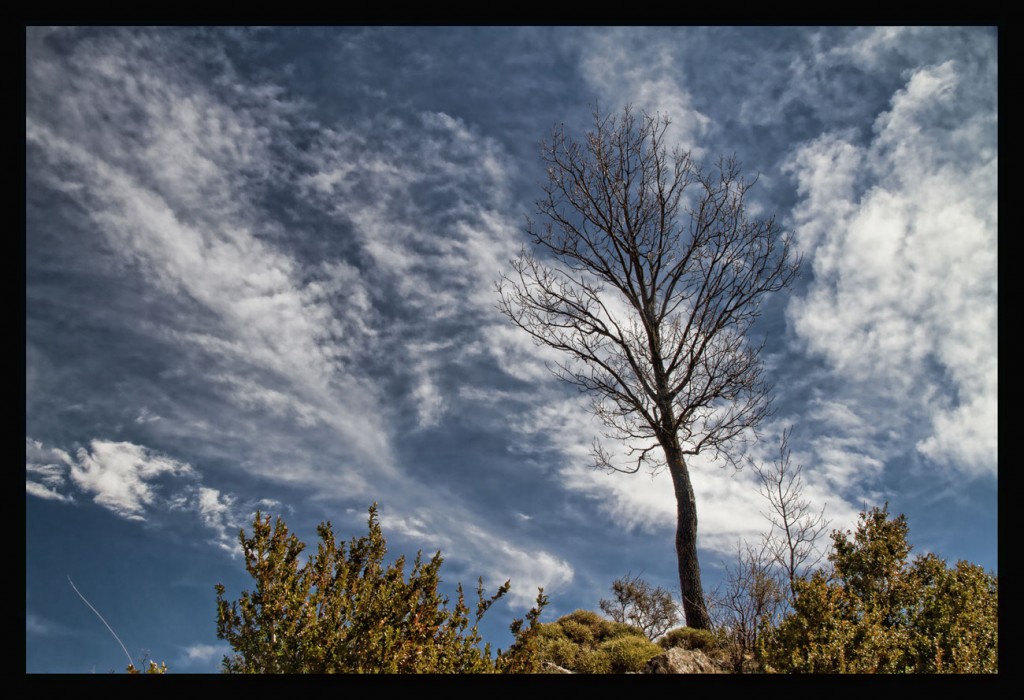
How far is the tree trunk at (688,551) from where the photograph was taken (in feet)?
23.0

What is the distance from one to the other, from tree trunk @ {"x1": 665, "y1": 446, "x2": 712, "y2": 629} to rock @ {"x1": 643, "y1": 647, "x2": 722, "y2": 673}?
3.86 ft

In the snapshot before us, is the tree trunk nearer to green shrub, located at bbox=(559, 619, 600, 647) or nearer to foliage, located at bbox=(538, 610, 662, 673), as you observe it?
foliage, located at bbox=(538, 610, 662, 673)

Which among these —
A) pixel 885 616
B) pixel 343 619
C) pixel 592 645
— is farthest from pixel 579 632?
pixel 343 619

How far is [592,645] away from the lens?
26.5 ft

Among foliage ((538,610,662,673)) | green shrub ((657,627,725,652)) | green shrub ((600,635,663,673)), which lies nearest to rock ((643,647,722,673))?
green shrub ((657,627,725,652))

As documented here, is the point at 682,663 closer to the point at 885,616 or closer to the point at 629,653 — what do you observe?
the point at 629,653

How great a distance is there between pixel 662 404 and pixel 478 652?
5.05 meters

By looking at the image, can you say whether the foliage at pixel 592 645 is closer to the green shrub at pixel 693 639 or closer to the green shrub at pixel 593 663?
the green shrub at pixel 593 663

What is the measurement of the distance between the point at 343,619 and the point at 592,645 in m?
5.35

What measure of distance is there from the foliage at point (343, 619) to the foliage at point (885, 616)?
2.33 metres
